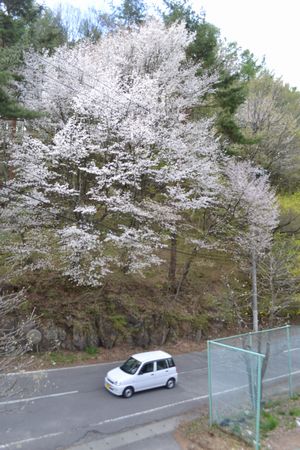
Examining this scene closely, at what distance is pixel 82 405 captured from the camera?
11.6m

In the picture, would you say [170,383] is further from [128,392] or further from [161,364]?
[128,392]

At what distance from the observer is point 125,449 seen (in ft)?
29.9

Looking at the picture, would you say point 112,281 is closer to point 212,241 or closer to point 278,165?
point 212,241

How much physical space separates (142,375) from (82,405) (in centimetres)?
230

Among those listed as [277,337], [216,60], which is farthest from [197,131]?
[277,337]

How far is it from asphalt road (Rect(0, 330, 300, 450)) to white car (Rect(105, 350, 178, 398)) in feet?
0.91

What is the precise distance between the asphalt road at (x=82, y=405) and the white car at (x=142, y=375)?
0.91 ft

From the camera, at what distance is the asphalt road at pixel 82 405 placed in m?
9.67

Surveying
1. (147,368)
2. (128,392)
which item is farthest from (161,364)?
(128,392)

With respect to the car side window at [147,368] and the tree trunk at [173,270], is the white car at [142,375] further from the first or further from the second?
the tree trunk at [173,270]

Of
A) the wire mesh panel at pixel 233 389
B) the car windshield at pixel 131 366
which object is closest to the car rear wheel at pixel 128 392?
the car windshield at pixel 131 366

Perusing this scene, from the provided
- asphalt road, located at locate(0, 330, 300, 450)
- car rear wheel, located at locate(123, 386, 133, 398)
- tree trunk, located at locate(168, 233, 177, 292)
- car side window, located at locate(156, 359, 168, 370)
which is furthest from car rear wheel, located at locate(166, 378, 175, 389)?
tree trunk, located at locate(168, 233, 177, 292)

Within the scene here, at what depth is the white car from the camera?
12539 mm

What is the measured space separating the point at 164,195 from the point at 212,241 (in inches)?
156
